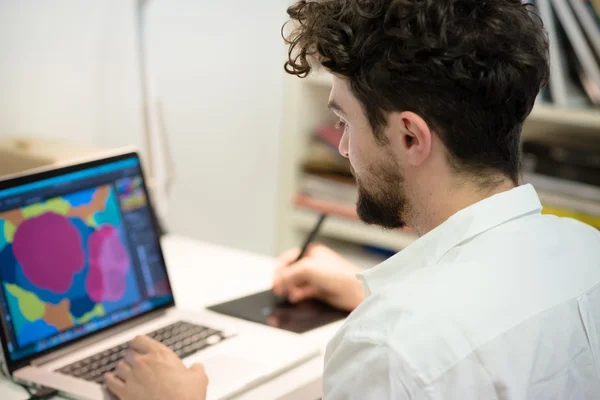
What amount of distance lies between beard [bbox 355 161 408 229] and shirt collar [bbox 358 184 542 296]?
0.07 meters

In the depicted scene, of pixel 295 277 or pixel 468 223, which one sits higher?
pixel 468 223

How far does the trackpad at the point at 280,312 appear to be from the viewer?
137 cm

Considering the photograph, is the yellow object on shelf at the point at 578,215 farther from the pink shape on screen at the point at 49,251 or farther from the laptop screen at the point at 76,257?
the pink shape on screen at the point at 49,251

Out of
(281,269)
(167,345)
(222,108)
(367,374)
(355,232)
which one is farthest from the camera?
(355,232)

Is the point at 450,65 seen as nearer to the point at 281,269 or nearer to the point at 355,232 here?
the point at 281,269

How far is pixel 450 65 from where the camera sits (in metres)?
0.94

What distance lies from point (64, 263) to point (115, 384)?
0.85 feet

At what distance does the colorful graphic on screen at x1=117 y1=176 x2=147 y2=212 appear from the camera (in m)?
1.35

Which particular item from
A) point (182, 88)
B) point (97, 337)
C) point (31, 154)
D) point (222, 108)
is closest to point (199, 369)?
point (97, 337)

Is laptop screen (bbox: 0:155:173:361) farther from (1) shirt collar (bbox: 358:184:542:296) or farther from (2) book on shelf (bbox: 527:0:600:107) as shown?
(2) book on shelf (bbox: 527:0:600:107)

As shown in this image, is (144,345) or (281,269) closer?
(144,345)

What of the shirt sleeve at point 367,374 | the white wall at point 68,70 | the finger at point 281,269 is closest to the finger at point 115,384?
the shirt sleeve at point 367,374

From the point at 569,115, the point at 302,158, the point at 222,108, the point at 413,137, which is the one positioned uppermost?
the point at 413,137

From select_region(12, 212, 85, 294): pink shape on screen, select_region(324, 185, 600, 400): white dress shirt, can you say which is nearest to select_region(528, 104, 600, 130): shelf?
select_region(324, 185, 600, 400): white dress shirt
